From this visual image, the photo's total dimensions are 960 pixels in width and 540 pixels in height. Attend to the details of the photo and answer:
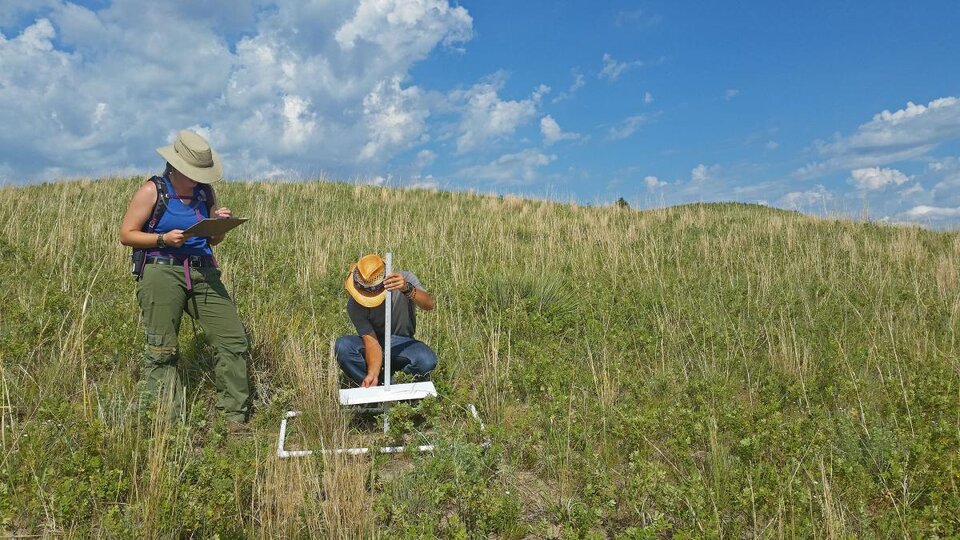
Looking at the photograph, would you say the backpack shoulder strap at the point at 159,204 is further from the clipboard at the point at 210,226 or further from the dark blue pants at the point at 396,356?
the dark blue pants at the point at 396,356

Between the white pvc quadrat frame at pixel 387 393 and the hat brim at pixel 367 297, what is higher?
the hat brim at pixel 367 297

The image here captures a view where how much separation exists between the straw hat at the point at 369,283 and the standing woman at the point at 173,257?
1113mm

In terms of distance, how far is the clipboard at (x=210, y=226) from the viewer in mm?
4055

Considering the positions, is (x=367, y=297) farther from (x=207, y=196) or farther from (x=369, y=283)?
(x=207, y=196)

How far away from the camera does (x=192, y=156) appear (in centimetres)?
438

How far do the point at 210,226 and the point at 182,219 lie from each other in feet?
1.66

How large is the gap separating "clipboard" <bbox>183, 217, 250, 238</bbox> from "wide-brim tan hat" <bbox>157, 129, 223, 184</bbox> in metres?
0.38

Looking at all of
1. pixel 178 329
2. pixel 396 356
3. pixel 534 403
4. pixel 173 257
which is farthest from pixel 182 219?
pixel 534 403

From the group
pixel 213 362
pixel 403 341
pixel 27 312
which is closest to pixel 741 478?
pixel 403 341

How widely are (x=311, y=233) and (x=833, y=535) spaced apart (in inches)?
395

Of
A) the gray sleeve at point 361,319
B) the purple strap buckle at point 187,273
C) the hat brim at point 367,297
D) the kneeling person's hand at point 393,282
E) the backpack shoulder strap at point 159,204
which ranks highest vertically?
the backpack shoulder strap at point 159,204

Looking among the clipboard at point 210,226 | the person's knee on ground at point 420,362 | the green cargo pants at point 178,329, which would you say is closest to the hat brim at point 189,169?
the clipboard at point 210,226

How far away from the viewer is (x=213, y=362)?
544 cm

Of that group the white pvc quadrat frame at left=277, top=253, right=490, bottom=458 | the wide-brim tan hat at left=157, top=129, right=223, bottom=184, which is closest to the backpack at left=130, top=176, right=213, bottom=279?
the wide-brim tan hat at left=157, top=129, right=223, bottom=184
